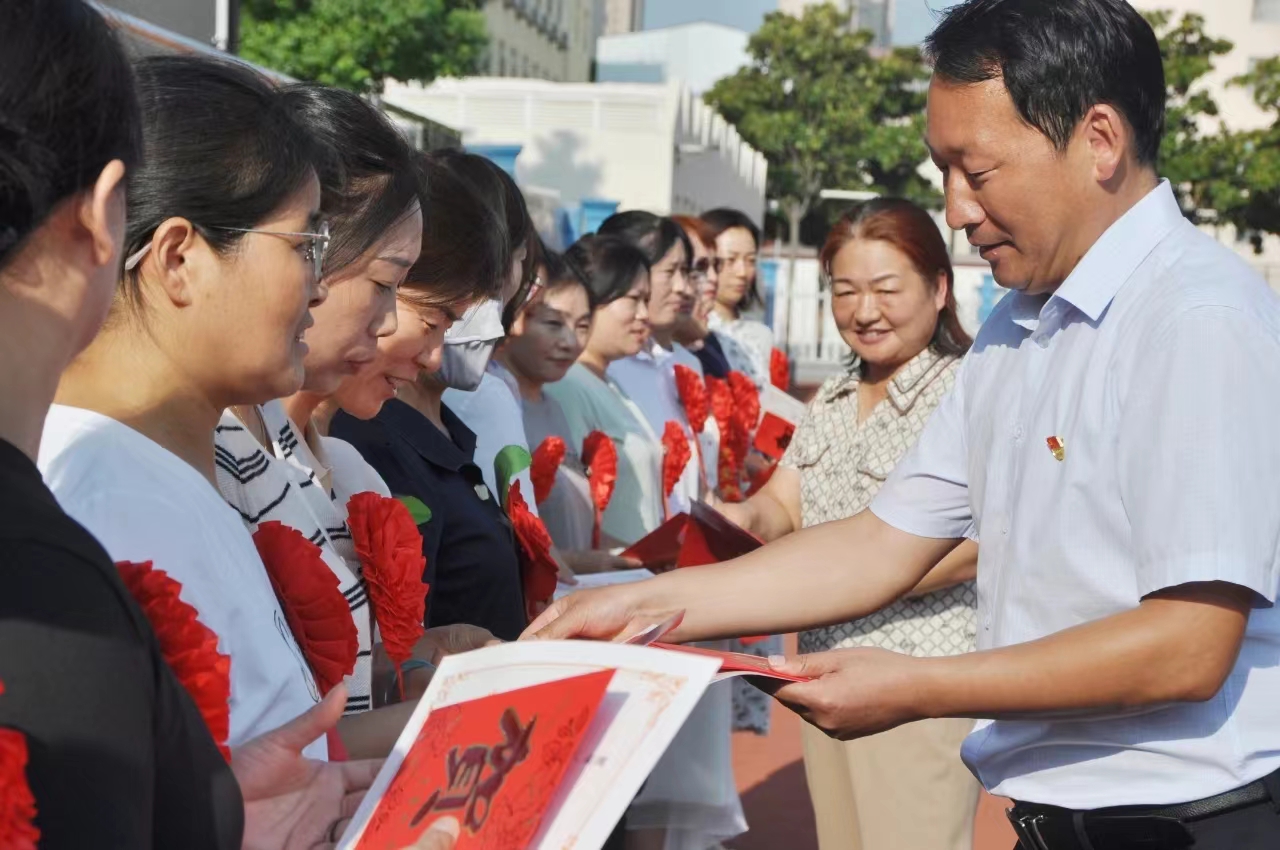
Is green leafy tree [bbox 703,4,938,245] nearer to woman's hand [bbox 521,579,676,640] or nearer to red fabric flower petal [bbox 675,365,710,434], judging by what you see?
red fabric flower petal [bbox 675,365,710,434]

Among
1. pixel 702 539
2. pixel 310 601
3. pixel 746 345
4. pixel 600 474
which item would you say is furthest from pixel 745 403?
pixel 310 601

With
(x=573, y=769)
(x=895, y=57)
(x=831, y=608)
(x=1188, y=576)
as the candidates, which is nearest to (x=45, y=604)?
(x=573, y=769)

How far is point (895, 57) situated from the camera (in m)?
37.5

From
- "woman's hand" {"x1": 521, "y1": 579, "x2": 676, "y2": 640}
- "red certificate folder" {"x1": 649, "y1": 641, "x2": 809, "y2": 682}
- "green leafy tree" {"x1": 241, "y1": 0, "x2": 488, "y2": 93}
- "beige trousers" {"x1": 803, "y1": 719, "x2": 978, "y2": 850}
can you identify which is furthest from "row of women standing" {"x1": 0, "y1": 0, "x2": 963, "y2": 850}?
"green leafy tree" {"x1": 241, "y1": 0, "x2": 488, "y2": 93}

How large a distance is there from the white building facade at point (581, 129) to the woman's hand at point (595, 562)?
24363mm

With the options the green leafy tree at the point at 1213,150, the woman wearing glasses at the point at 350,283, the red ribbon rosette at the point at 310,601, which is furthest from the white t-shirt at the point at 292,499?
the green leafy tree at the point at 1213,150

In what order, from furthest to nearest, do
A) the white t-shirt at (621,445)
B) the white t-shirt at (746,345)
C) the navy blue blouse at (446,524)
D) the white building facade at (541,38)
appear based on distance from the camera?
the white building facade at (541,38), the white t-shirt at (746,345), the white t-shirt at (621,445), the navy blue blouse at (446,524)

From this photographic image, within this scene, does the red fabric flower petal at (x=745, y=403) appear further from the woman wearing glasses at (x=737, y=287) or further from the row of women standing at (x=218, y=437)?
the row of women standing at (x=218, y=437)

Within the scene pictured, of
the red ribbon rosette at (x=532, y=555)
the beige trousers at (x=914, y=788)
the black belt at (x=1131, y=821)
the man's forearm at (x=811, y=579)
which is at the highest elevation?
the man's forearm at (x=811, y=579)

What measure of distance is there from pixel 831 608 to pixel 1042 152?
86 cm

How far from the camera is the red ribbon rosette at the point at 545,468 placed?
423cm

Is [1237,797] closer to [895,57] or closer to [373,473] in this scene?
[373,473]

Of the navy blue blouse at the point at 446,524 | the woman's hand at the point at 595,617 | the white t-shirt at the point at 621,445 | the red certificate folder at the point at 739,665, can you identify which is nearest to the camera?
the red certificate folder at the point at 739,665

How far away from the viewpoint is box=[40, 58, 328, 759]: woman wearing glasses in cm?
160
